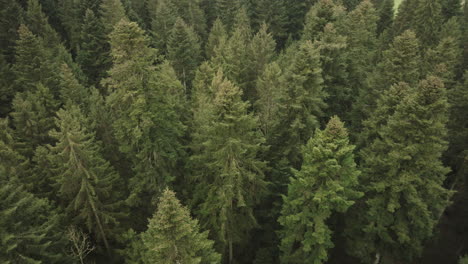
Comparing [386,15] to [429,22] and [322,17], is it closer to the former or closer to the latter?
[429,22]

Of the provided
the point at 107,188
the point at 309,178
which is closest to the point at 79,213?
the point at 107,188

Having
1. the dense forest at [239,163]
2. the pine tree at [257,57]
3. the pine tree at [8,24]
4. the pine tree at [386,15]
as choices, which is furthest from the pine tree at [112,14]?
the pine tree at [386,15]

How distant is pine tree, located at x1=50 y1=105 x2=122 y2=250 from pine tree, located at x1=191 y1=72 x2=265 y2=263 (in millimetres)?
6490

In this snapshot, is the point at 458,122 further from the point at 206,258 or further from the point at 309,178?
the point at 206,258

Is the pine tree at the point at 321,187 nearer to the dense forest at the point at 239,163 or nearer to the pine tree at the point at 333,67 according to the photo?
the dense forest at the point at 239,163

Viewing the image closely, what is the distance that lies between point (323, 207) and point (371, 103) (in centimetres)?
1288

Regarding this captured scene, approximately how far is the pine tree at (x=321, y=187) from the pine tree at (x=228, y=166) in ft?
10.2

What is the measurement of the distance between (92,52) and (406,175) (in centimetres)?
3963

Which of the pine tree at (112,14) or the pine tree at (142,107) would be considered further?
the pine tree at (112,14)

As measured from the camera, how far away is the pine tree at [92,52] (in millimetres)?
43625

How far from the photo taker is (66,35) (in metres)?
57.1

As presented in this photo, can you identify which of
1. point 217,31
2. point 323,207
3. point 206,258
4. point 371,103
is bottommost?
point 206,258

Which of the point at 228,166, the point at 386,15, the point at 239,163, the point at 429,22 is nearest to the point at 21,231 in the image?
the point at 228,166

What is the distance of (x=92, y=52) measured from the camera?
44.0m
